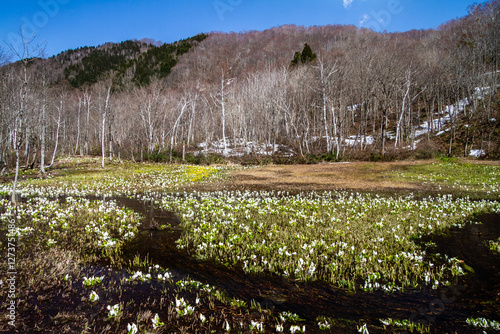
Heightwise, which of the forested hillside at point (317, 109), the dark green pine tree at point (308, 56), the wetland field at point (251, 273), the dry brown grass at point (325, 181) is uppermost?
the dark green pine tree at point (308, 56)

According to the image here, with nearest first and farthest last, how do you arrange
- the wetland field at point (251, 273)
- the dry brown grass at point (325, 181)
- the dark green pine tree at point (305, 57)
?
1. the wetland field at point (251, 273)
2. the dry brown grass at point (325, 181)
3. the dark green pine tree at point (305, 57)

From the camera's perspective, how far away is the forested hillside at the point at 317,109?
40.3 m

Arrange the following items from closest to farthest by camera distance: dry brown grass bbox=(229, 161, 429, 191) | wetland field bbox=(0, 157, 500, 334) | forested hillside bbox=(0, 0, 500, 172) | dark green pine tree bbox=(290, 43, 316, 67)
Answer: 1. wetland field bbox=(0, 157, 500, 334)
2. dry brown grass bbox=(229, 161, 429, 191)
3. forested hillside bbox=(0, 0, 500, 172)
4. dark green pine tree bbox=(290, 43, 316, 67)

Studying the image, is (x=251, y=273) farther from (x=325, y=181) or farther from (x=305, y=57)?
(x=305, y=57)

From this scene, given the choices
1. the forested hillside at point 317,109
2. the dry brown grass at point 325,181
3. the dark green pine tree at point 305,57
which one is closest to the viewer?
the dry brown grass at point 325,181

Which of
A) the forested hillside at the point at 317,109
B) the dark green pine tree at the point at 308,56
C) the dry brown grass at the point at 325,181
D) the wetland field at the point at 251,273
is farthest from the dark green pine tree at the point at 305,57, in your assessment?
the wetland field at the point at 251,273

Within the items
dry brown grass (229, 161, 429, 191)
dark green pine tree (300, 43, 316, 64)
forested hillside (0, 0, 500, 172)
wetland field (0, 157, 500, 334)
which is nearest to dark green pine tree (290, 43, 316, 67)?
dark green pine tree (300, 43, 316, 64)

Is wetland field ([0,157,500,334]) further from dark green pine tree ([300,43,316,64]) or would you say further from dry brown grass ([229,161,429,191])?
dark green pine tree ([300,43,316,64])

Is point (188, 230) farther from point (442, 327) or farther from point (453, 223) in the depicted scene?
point (453, 223)

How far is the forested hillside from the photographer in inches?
1587

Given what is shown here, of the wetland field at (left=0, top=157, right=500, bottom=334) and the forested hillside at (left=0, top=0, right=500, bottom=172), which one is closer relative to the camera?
the wetland field at (left=0, top=157, right=500, bottom=334)

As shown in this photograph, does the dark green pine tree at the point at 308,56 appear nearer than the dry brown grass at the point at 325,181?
No

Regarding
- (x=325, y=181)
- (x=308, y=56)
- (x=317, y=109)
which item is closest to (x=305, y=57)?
(x=308, y=56)

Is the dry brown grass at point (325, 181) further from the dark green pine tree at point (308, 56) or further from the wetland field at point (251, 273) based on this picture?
the dark green pine tree at point (308, 56)
